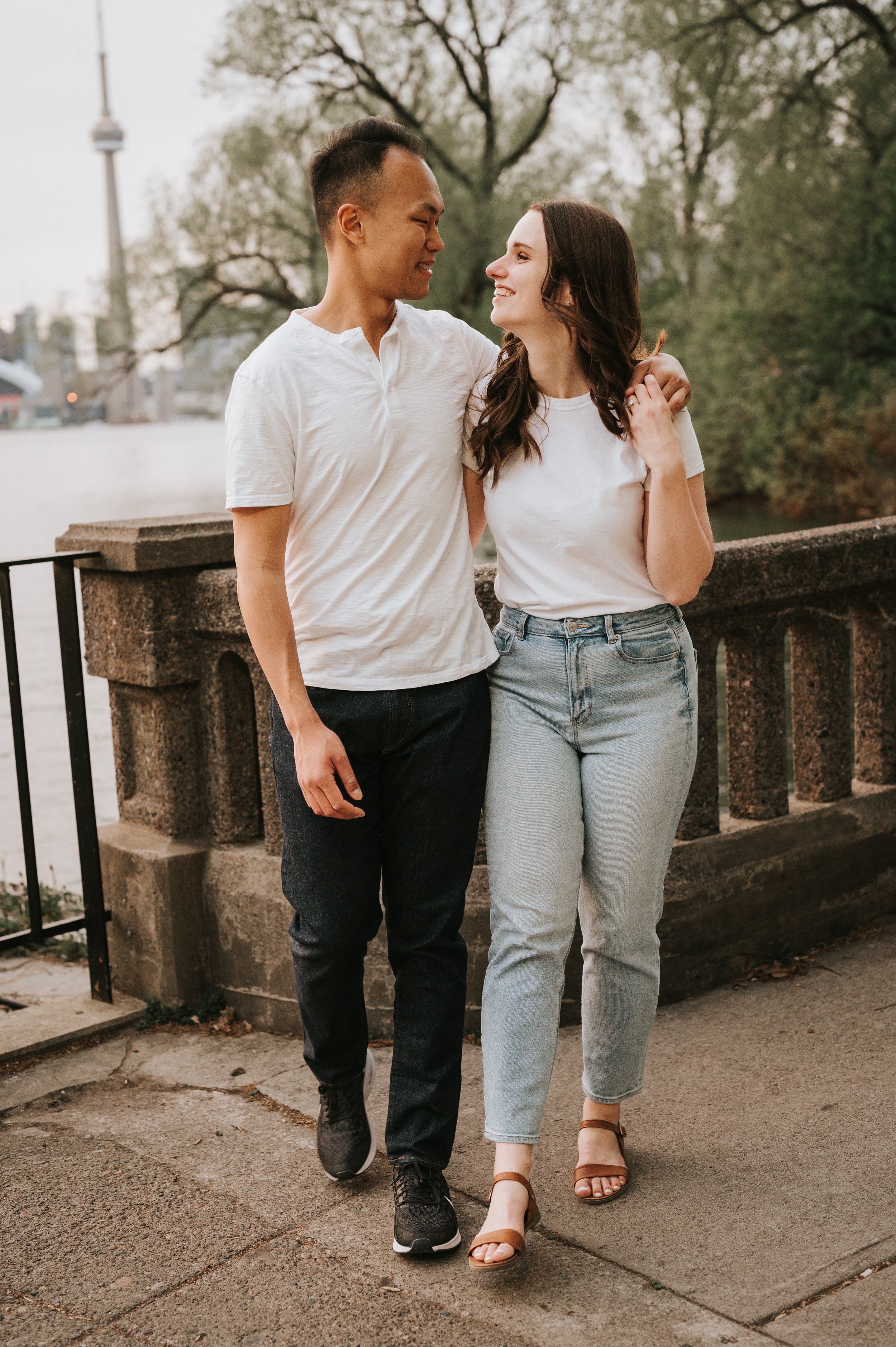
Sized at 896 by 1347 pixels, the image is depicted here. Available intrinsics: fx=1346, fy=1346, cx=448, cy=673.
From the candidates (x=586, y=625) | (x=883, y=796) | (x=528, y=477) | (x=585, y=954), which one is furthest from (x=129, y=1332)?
(x=883, y=796)

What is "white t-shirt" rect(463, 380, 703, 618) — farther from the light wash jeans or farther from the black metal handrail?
the black metal handrail

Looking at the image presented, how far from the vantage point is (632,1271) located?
2.45 meters

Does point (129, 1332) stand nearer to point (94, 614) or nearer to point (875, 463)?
point (94, 614)

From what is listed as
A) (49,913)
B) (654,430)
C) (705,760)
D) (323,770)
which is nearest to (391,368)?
(654,430)

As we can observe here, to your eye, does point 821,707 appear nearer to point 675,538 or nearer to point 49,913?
point 675,538

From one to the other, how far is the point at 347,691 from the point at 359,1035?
0.79 metres

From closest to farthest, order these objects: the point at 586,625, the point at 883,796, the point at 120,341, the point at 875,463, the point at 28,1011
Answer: the point at 586,625 < the point at 28,1011 < the point at 883,796 < the point at 875,463 < the point at 120,341

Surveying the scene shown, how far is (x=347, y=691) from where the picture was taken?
101 inches

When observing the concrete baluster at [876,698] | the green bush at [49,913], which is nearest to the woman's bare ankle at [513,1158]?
the concrete baluster at [876,698]

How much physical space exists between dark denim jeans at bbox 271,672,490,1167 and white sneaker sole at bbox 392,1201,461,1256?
16 cm

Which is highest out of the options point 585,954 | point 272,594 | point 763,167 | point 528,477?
point 763,167

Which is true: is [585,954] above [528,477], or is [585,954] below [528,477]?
below

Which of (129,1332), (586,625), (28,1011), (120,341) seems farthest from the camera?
(120,341)

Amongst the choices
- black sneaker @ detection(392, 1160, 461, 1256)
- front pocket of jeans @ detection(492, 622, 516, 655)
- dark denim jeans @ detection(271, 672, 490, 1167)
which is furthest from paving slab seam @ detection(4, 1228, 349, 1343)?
front pocket of jeans @ detection(492, 622, 516, 655)
